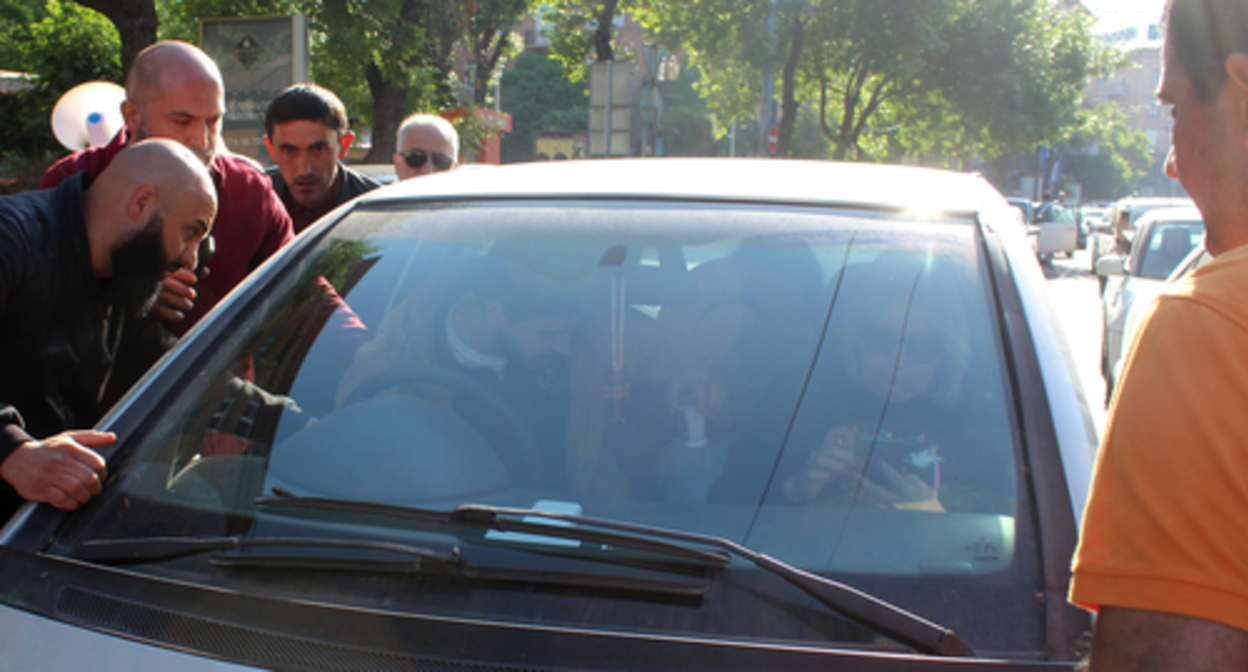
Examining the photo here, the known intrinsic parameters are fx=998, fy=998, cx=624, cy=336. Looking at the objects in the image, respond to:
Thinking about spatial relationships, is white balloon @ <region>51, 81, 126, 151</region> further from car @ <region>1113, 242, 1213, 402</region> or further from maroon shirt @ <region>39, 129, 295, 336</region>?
car @ <region>1113, 242, 1213, 402</region>

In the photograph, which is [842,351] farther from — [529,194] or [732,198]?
[529,194]

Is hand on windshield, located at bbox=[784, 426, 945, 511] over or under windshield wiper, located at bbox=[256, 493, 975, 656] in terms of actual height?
over

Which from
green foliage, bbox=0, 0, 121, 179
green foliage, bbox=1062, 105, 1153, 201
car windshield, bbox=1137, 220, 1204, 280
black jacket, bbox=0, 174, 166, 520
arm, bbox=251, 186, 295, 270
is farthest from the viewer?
green foliage, bbox=1062, 105, 1153, 201

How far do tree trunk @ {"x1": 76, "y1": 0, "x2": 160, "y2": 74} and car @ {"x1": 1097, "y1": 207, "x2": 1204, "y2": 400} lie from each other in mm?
9090

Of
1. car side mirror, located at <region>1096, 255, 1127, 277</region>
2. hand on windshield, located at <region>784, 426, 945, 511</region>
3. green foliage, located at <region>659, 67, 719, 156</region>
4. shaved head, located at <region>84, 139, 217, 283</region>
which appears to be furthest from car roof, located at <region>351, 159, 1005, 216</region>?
green foliage, located at <region>659, 67, 719, 156</region>

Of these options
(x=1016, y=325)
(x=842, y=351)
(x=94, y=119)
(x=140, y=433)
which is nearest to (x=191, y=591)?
(x=140, y=433)

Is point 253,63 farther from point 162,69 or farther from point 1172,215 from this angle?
point 1172,215

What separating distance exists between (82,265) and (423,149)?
284 centimetres

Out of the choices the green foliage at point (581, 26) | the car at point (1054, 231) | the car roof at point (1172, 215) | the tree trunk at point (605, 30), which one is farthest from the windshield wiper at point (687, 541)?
the car at point (1054, 231)

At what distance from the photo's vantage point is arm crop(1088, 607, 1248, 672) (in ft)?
3.02

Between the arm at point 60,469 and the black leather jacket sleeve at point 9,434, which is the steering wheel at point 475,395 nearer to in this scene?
the arm at point 60,469

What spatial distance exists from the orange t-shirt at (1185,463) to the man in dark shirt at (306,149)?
366cm

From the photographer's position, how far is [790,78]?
23.4 metres

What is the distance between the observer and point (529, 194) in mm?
2096
